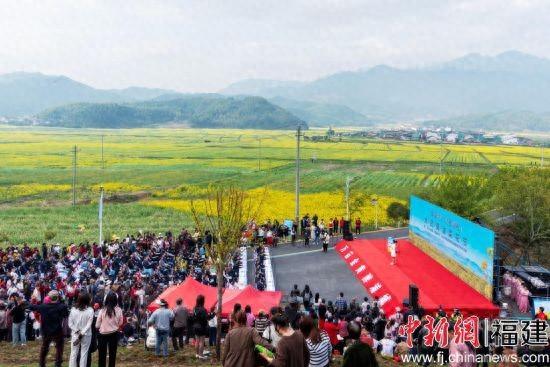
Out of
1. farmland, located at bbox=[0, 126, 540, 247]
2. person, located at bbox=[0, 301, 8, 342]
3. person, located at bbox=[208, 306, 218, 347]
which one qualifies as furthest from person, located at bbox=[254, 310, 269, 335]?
farmland, located at bbox=[0, 126, 540, 247]

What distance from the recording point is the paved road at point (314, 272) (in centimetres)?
2388

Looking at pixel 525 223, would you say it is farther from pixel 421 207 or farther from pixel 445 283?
pixel 445 283

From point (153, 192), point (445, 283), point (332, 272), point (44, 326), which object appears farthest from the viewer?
point (153, 192)

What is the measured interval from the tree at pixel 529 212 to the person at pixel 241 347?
857 inches

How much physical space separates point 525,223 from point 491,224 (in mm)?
2873

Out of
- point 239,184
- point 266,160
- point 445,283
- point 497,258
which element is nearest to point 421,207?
point 445,283

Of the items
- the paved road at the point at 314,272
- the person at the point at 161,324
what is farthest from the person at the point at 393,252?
the person at the point at 161,324

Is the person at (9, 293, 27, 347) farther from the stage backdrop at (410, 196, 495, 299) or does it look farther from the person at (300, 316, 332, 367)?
the stage backdrop at (410, 196, 495, 299)

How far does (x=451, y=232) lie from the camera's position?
2414 cm

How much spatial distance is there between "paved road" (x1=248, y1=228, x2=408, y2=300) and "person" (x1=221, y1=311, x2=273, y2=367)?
1549cm

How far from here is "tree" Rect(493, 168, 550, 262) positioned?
26828mm

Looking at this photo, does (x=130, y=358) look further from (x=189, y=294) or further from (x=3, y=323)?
(x=189, y=294)

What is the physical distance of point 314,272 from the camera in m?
26.5

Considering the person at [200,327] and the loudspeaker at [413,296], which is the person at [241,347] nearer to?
the person at [200,327]
